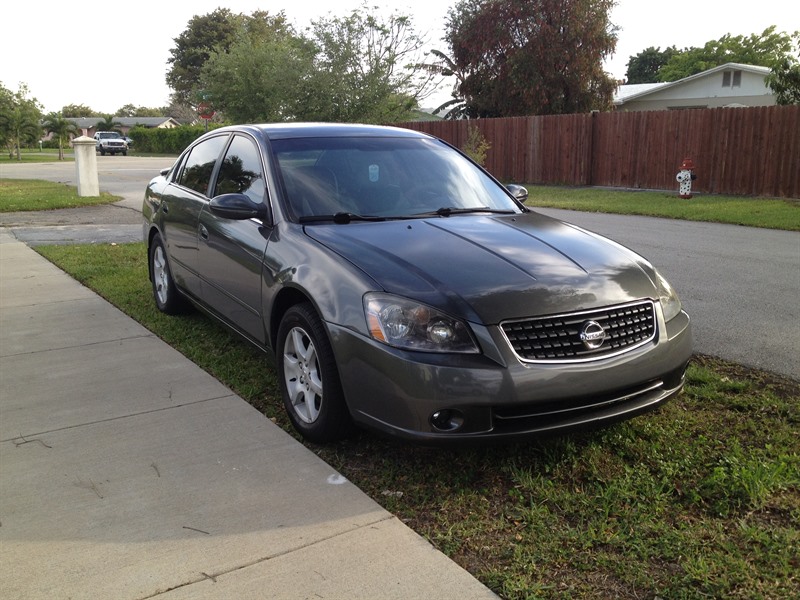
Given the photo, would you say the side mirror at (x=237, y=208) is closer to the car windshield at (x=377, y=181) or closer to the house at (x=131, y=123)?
the car windshield at (x=377, y=181)

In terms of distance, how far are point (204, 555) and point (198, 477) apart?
69 centimetres

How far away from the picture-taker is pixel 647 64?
79.1 metres

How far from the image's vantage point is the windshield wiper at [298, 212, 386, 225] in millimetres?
4293

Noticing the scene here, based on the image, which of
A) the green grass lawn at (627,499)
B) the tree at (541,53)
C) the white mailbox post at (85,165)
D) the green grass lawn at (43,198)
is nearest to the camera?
the green grass lawn at (627,499)

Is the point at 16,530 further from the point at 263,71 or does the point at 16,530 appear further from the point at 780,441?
the point at 263,71

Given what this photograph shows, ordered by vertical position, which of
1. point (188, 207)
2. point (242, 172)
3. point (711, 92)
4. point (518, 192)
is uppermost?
point (711, 92)

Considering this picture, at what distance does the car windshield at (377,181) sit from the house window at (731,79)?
38.3 m

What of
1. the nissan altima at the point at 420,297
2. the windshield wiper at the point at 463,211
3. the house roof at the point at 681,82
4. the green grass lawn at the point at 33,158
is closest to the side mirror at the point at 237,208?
the nissan altima at the point at 420,297

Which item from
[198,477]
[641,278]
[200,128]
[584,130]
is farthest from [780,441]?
[200,128]

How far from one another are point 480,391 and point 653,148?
61.2 ft

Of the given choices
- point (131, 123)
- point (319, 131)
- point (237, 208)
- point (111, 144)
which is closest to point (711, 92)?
point (319, 131)

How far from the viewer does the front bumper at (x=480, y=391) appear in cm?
318

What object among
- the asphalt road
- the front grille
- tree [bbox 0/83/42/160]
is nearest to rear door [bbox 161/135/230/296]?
the front grille

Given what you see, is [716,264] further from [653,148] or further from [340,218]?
[653,148]
